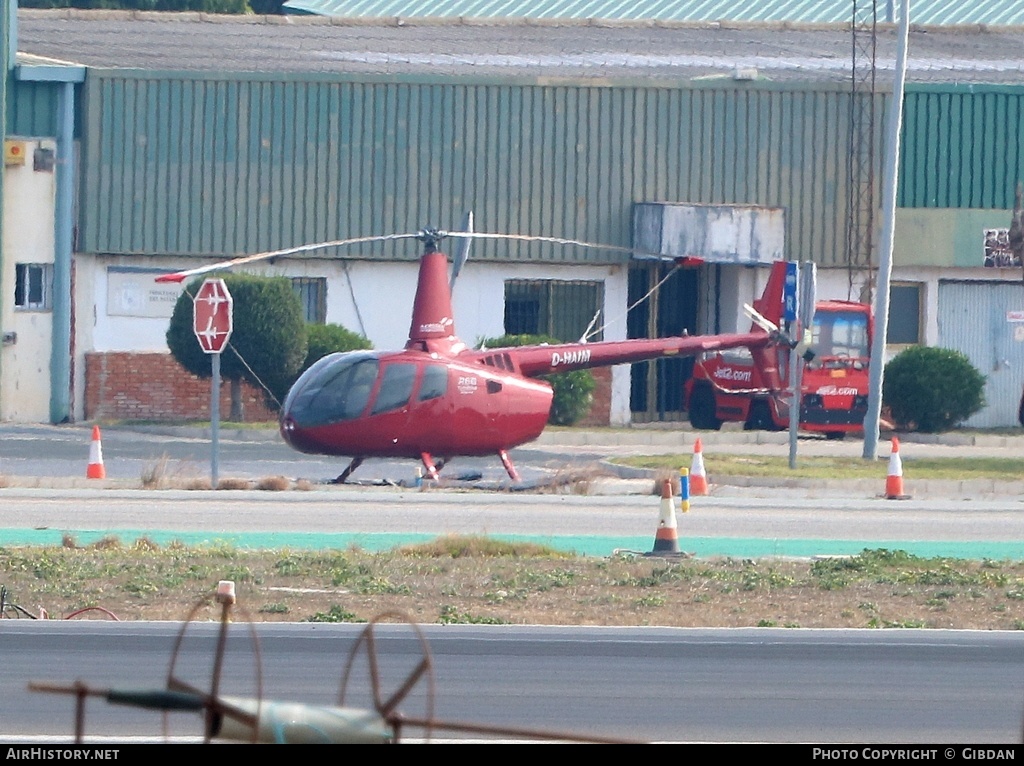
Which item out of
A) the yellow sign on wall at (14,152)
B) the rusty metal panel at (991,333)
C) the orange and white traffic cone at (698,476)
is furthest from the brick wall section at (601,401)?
the orange and white traffic cone at (698,476)

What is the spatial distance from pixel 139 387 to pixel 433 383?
13314 millimetres

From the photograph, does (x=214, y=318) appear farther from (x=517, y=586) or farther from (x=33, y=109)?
(x=33, y=109)

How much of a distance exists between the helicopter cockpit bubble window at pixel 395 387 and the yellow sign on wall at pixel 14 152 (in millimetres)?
14857

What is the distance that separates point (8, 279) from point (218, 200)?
4392mm

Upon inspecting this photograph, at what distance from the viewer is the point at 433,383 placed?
957 inches

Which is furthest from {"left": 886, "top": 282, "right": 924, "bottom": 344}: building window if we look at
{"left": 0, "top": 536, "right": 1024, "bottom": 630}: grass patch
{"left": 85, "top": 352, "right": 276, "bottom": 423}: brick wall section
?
{"left": 0, "top": 536, "right": 1024, "bottom": 630}: grass patch

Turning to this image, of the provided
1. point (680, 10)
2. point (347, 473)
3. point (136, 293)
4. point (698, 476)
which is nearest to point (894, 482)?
point (698, 476)

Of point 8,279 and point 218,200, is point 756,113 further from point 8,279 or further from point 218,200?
point 8,279

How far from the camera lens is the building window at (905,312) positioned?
128 feet

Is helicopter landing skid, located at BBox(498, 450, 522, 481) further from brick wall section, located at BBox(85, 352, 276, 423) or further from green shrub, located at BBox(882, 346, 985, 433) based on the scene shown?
green shrub, located at BBox(882, 346, 985, 433)

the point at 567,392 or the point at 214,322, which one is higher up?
the point at 214,322

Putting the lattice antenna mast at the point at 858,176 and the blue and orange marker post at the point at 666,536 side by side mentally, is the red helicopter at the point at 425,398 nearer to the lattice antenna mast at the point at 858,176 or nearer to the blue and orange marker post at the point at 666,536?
the blue and orange marker post at the point at 666,536

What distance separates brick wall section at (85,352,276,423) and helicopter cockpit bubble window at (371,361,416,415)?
12.5m
